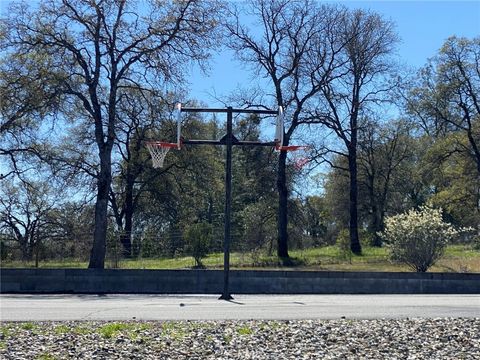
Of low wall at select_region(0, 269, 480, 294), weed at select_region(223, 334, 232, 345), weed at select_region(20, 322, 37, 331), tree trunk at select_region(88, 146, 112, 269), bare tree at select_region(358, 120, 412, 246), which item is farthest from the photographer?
bare tree at select_region(358, 120, 412, 246)

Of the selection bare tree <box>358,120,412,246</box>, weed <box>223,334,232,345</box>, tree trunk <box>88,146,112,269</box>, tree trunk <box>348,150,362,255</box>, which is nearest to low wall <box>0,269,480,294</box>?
tree trunk <box>88,146,112,269</box>

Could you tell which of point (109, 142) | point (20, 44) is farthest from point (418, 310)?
point (20, 44)

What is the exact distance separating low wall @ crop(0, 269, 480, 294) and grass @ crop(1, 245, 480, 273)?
3712mm

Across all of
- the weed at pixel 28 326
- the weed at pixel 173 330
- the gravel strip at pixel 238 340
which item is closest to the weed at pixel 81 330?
the gravel strip at pixel 238 340

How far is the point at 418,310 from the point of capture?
50.0 ft

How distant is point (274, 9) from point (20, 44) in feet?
47.3

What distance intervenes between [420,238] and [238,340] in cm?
2063

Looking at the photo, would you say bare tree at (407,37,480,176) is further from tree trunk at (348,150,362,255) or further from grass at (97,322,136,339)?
grass at (97,322,136,339)

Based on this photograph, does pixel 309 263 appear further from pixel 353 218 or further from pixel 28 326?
pixel 28 326

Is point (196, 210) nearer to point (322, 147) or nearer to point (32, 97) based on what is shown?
point (322, 147)

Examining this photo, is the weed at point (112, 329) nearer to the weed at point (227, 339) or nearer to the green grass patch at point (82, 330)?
the green grass patch at point (82, 330)

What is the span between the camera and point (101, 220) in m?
29.4

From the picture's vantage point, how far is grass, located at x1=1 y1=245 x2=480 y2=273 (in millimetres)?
30875

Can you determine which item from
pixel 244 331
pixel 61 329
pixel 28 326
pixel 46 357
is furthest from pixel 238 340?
pixel 28 326
